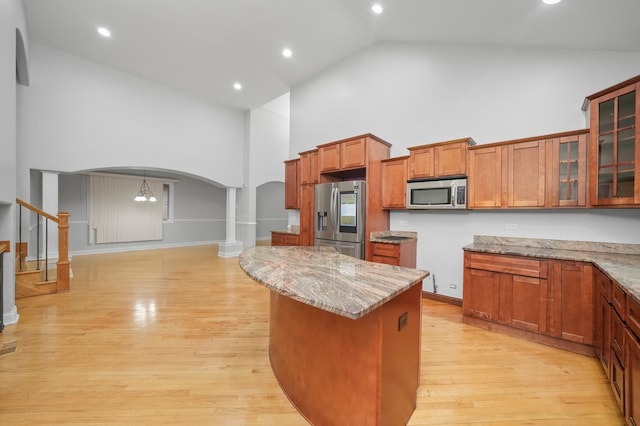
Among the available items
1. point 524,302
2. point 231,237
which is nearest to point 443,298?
point 524,302

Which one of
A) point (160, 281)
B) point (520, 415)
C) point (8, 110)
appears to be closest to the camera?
point (520, 415)

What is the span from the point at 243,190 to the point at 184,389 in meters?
6.15

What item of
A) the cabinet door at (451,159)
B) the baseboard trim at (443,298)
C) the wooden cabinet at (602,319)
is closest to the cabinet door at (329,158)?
the cabinet door at (451,159)

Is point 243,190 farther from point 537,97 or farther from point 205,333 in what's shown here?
point 537,97

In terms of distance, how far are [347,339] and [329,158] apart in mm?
3502

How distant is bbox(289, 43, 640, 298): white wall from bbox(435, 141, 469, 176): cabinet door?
0.39 m

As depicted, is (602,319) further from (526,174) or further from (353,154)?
(353,154)

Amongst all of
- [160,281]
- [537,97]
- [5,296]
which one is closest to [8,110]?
[5,296]

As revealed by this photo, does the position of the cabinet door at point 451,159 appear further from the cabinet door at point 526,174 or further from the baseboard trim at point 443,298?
the baseboard trim at point 443,298

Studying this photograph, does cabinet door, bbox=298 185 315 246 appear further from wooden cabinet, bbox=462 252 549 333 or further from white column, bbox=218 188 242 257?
white column, bbox=218 188 242 257

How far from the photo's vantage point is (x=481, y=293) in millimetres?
2816

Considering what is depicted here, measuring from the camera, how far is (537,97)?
3055 mm

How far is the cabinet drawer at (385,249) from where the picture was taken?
11.7 feet

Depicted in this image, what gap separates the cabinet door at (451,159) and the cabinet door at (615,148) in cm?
111
